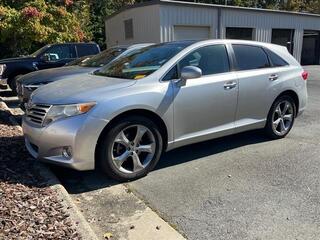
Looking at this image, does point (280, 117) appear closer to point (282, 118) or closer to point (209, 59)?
point (282, 118)

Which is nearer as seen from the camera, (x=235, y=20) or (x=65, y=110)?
(x=65, y=110)

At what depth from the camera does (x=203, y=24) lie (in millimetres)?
18641

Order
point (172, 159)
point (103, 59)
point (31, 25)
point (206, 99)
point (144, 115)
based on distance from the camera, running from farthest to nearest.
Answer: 1. point (31, 25)
2. point (103, 59)
3. point (172, 159)
4. point (206, 99)
5. point (144, 115)

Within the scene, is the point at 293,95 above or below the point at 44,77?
below

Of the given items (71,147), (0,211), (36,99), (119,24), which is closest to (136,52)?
(36,99)

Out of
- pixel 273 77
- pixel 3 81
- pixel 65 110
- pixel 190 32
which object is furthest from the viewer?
pixel 190 32

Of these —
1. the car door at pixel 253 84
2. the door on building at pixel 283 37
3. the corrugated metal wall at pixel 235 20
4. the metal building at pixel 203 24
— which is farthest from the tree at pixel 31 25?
the car door at pixel 253 84

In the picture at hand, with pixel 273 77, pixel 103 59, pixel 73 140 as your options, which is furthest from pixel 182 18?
pixel 73 140

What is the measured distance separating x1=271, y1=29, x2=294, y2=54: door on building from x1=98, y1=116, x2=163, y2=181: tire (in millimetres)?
19655

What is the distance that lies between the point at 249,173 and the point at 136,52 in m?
2.47

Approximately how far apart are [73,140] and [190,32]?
48.6ft

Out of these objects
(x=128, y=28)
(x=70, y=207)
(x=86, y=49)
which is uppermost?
(x=128, y=28)

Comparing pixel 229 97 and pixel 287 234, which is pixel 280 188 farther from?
pixel 229 97

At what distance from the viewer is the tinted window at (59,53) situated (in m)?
11.9
